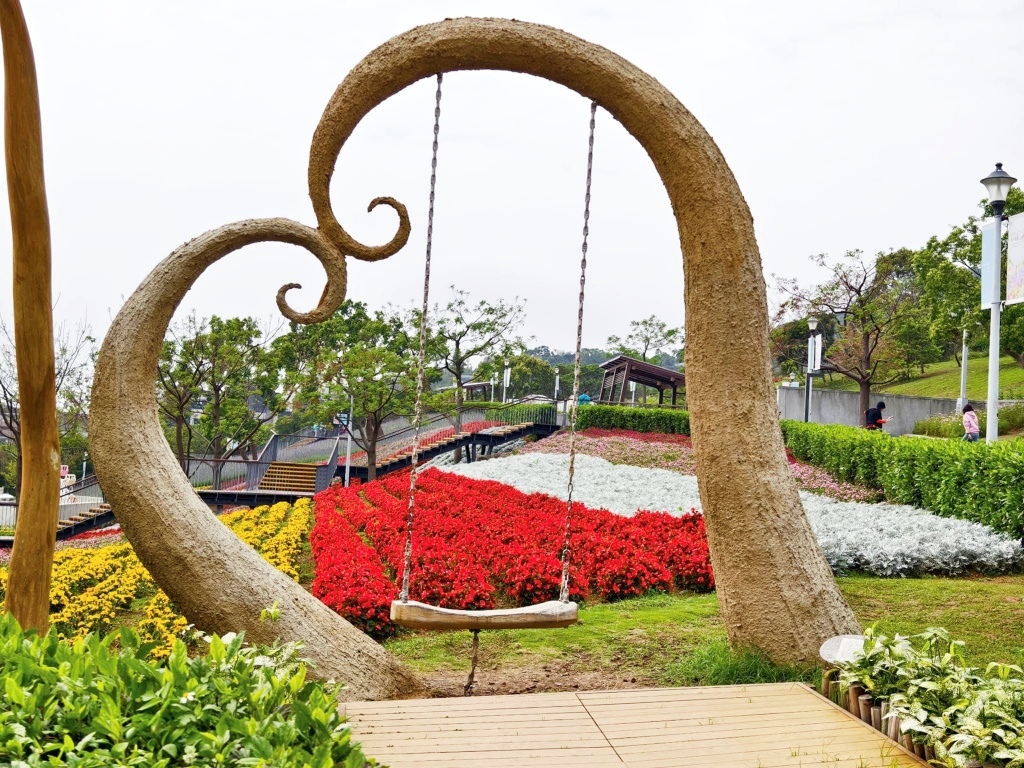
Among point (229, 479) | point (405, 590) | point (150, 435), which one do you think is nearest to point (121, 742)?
point (405, 590)

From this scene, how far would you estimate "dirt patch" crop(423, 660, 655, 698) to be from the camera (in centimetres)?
447

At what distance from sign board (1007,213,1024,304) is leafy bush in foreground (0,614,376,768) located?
1140 centimetres

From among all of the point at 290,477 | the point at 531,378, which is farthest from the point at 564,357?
the point at 290,477

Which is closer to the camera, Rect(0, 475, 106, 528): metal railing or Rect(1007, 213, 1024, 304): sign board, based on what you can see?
Rect(1007, 213, 1024, 304): sign board

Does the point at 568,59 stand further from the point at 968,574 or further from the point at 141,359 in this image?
the point at 968,574

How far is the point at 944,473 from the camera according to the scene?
380 inches

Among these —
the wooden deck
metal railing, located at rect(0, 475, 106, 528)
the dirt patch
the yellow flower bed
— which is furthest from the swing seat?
metal railing, located at rect(0, 475, 106, 528)

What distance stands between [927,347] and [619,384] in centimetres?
1385

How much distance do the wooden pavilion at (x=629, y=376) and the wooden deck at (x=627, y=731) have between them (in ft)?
73.7

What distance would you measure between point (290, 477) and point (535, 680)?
55.1 ft

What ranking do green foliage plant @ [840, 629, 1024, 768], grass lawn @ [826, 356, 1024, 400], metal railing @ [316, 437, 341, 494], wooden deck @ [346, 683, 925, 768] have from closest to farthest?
green foliage plant @ [840, 629, 1024, 768]
wooden deck @ [346, 683, 925, 768]
metal railing @ [316, 437, 341, 494]
grass lawn @ [826, 356, 1024, 400]

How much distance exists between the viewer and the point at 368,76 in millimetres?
4117

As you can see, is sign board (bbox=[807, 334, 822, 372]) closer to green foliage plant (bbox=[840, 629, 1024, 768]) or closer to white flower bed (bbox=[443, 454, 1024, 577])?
white flower bed (bbox=[443, 454, 1024, 577])

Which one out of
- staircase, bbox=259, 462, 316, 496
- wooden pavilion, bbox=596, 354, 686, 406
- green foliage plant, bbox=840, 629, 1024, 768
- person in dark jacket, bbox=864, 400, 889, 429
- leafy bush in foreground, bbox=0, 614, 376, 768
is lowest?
staircase, bbox=259, 462, 316, 496
